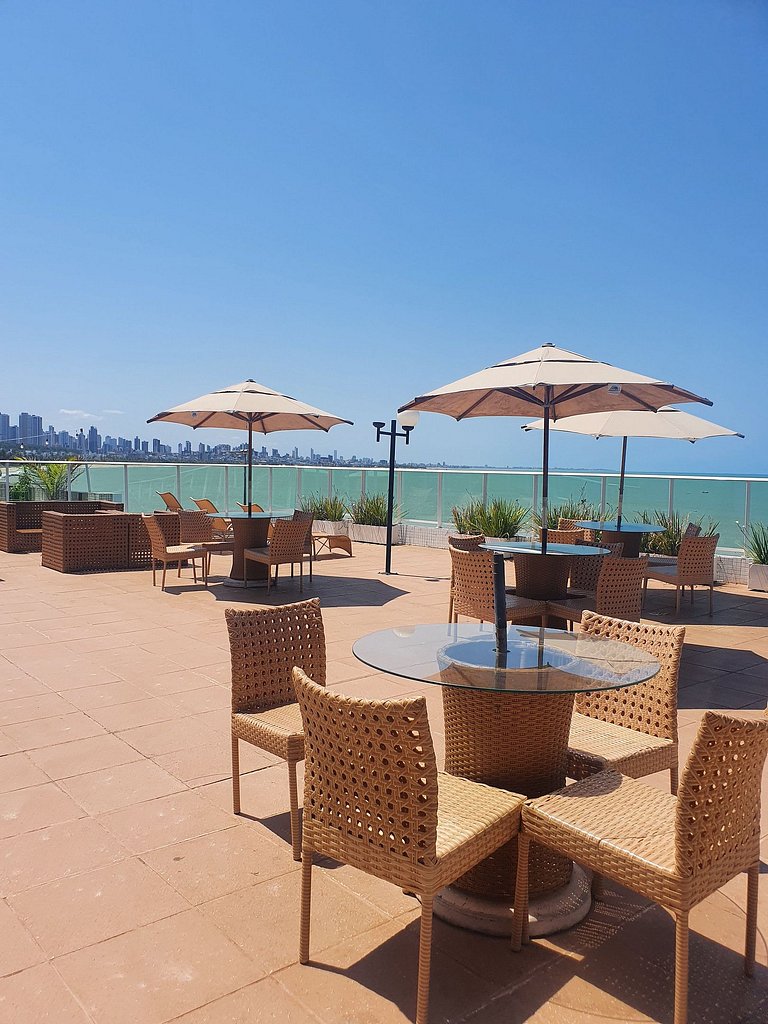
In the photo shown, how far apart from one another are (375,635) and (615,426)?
6558 mm

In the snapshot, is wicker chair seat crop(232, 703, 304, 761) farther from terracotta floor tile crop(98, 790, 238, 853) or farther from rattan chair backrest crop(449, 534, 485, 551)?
rattan chair backrest crop(449, 534, 485, 551)

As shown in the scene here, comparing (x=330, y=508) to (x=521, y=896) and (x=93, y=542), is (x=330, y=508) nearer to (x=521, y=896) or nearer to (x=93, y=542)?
(x=93, y=542)

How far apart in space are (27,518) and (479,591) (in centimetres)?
907

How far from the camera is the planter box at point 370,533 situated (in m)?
14.1

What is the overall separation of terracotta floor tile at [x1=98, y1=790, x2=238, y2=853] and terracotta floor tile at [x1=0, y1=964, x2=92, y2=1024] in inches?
29.1

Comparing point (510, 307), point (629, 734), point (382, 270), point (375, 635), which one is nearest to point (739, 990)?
point (629, 734)

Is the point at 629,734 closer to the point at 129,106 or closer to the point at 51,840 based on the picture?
the point at 51,840

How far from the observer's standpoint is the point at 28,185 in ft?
52.5

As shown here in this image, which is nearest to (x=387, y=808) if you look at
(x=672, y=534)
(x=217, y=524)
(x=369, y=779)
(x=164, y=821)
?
(x=369, y=779)

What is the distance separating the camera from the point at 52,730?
413 centimetres

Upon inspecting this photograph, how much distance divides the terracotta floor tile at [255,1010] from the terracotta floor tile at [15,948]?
1.74 ft

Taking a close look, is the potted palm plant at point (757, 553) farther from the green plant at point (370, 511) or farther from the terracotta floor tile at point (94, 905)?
the terracotta floor tile at point (94, 905)

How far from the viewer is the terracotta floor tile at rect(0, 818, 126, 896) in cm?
267

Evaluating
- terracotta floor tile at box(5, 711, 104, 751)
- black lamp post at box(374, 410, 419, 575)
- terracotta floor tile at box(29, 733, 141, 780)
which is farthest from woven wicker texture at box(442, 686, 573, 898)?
black lamp post at box(374, 410, 419, 575)
